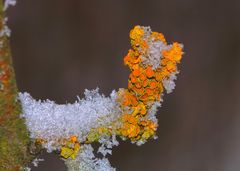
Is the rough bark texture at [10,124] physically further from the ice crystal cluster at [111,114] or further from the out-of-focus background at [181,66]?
the out-of-focus background at [181,66]

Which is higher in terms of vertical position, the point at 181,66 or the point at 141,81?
the point at 181,66

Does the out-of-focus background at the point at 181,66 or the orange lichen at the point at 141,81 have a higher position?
the out-of-focus background at the point at 181,66

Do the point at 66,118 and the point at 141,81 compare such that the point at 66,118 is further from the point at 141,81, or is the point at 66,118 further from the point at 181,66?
the point at 181,66

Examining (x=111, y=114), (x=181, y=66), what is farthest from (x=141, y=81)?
(x=181, y=66)

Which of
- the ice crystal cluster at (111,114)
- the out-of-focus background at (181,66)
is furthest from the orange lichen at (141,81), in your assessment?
the out-of-focus background at (181,66)

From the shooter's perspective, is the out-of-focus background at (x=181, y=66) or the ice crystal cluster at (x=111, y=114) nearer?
the ice crystal cluster at (x=111, y=114)

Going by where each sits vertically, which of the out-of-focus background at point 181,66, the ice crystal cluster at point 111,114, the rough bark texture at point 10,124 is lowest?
the rough bark texture at point 10,124

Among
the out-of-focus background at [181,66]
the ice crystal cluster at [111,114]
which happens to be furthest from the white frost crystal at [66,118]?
the out-of-focus background at [181,66]
